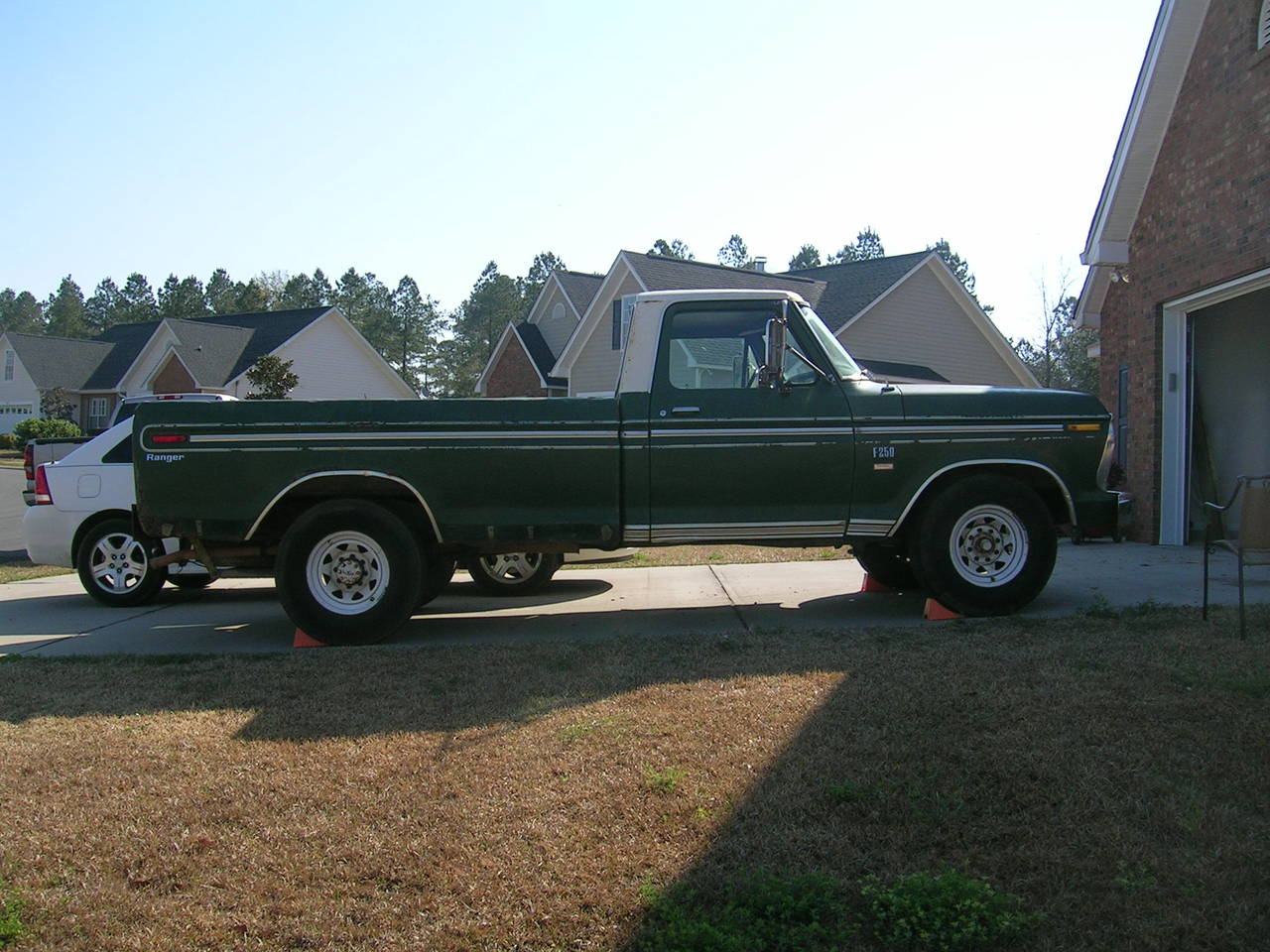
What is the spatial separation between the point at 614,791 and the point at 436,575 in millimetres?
4127

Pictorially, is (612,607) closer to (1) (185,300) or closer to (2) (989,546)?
(2) (989,546)

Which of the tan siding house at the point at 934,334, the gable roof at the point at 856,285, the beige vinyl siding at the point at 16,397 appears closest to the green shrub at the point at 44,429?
the beige vinyl siding at the point at 16,397

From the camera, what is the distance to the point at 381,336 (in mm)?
75188

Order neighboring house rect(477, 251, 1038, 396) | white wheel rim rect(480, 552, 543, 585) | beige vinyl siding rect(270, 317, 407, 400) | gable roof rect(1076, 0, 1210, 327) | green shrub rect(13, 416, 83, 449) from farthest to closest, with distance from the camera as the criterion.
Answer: beige vinyl siding rect(270, 317, 407, 400) < green shrub rect(13, 416, 83, 449) < neighboring house rect(477, 251, 1038, 396) < gable roof rect(1076, 0, 1210, 327) < white wheel rim rect(480, 552, 543, 585)

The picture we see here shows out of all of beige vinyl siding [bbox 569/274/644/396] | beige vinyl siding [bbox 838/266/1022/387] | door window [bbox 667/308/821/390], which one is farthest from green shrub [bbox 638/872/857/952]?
beige vinyl siding [bbox 569/274/644/396]

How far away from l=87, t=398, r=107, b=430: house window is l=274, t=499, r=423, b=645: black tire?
46.6 meters

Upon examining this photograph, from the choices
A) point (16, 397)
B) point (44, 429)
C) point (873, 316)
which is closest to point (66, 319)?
point (16, 397)

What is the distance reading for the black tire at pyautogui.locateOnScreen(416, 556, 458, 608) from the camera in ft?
24.8

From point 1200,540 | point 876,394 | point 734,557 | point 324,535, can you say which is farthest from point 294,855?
point 1200,540

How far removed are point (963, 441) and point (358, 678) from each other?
4208 mm

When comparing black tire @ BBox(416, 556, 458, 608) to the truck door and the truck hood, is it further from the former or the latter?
the truck hood

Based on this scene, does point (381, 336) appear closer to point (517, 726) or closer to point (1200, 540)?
point (1200, 540)

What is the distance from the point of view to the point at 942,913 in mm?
3035

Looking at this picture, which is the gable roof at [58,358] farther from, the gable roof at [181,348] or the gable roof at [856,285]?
the gable roof at [856,285]
